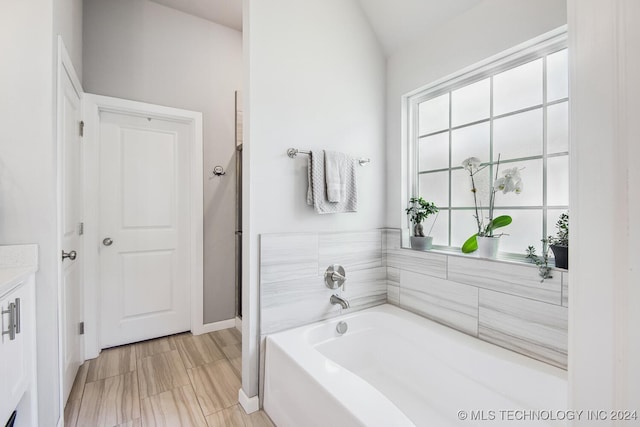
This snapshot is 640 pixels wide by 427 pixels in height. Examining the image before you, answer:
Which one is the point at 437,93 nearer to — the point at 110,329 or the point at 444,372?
the point at 444,372

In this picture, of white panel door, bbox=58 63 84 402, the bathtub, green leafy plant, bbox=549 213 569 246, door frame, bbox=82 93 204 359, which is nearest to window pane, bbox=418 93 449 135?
green leafy plant, bbox=549 213 569 246

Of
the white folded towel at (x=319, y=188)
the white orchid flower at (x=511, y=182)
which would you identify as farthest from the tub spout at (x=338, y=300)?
the white orchid flower at (x=511, y=182)

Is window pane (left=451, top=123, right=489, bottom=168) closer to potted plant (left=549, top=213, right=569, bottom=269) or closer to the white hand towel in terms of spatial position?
potted plant (left=549, top=213, right=569, bottom=269)

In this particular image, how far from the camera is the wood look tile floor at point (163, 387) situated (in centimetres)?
161

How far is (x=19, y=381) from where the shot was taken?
3.71 feet

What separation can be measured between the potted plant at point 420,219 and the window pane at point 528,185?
1.51 ft

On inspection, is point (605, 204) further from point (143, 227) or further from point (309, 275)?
point (143, 227)

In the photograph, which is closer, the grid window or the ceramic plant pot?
the ceramic plant pot

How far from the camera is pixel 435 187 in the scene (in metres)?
2.15

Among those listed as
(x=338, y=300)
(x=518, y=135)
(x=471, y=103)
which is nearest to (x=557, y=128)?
(x=518, y=135)

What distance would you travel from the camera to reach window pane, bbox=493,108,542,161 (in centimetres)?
161

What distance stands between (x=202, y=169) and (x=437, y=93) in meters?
2.07

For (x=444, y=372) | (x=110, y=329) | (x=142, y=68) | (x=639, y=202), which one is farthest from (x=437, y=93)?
(x=110, y=329)

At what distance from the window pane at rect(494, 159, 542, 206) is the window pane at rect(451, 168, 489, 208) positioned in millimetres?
119
